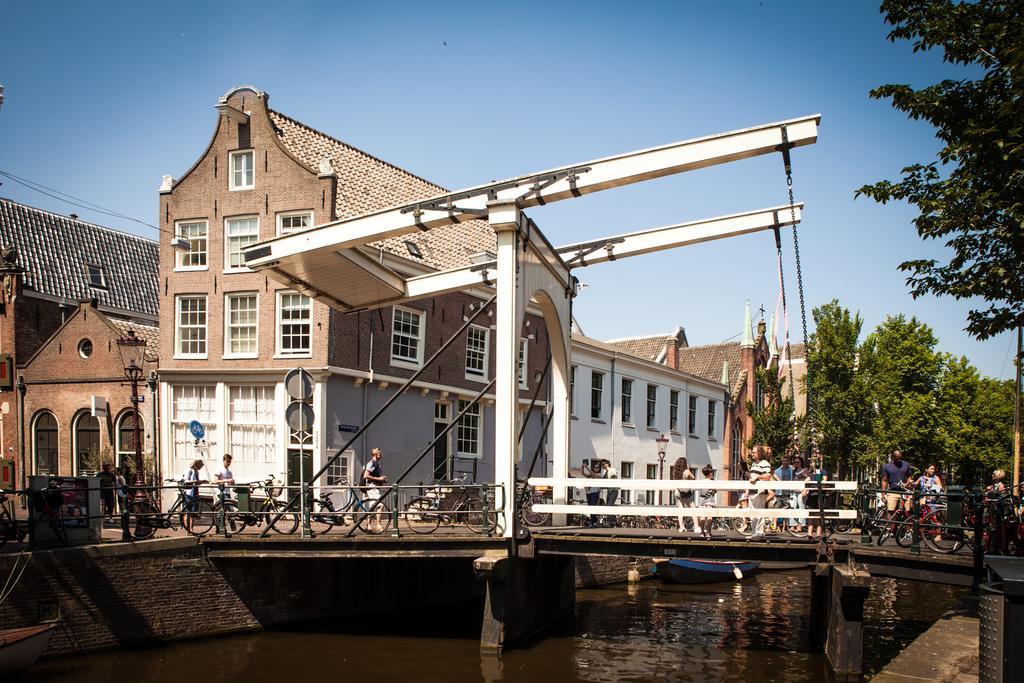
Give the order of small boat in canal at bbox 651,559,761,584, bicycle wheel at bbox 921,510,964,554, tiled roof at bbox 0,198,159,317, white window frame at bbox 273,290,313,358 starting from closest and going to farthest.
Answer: bicycle wheel at bbox 921,510,964,554
white window frame at bbox 273,290,313,358
small boat in canal at bbox 651,559,761,584
tiled roof at bbox 0,198,159,317

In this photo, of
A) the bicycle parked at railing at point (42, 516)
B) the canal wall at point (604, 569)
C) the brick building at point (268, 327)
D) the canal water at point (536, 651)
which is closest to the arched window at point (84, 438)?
the brick building at point (268, 327)

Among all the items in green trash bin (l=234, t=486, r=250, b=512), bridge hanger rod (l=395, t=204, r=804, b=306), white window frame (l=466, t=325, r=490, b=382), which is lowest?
green trash bin (l=234, t=486, r=250, b=512)

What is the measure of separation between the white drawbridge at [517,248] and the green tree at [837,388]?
2089cm

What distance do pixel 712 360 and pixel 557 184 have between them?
117ft

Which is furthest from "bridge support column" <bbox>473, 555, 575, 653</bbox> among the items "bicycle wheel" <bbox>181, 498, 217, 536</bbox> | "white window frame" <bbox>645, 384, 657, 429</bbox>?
"white window frame" <bbox>645, 384, 657, 429</bbox>

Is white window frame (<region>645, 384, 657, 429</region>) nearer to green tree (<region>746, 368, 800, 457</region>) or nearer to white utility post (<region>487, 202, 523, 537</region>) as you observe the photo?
green tree (<region>746, 368, 800, 457</region>)

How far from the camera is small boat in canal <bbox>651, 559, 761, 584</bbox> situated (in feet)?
81.3

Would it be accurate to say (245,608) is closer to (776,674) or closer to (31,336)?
(776,674)

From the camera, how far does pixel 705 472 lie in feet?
55.8

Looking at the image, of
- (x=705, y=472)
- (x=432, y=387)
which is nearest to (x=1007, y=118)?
(x=705, y=472)

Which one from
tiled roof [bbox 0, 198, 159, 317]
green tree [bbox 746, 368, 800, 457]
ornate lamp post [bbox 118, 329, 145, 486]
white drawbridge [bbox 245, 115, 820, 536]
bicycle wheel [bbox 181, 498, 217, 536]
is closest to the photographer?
white drawbridge [bbox 245, 115, 820, 536]

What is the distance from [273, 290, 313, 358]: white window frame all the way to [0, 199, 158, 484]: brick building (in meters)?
5.01

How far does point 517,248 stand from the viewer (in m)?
14.1

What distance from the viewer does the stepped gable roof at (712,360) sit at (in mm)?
46250
